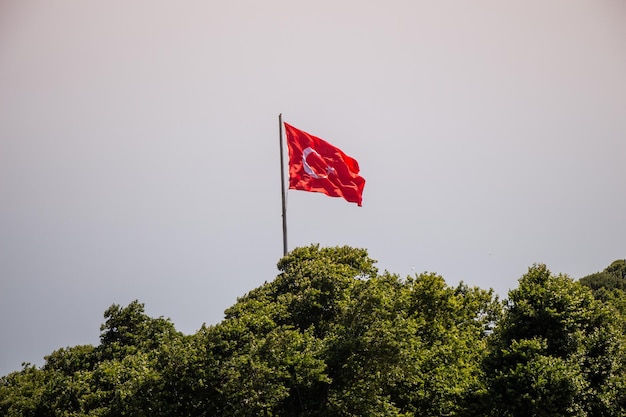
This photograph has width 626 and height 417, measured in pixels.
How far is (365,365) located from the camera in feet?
108

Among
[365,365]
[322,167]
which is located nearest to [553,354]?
[365,365]

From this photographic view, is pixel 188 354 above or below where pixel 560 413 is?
above

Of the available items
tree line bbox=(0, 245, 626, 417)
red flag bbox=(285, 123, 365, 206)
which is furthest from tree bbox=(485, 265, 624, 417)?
red flag bbox=(285, 123, 365, 206)

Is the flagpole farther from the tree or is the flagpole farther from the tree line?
the tree

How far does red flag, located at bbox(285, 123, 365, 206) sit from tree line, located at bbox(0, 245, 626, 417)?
4.99 m

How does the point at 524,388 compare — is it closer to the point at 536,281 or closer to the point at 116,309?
the point at 536,281

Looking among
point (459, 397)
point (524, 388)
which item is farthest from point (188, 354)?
point (524, 388)

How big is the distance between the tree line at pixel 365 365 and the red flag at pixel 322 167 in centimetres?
499

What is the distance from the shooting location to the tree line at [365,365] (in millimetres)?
31562

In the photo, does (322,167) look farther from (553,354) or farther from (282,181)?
(553,354)

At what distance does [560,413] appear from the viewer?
3167cm

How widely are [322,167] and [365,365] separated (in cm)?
1326

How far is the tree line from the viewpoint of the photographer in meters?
31.6

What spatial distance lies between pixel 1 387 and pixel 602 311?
36.5 metres
